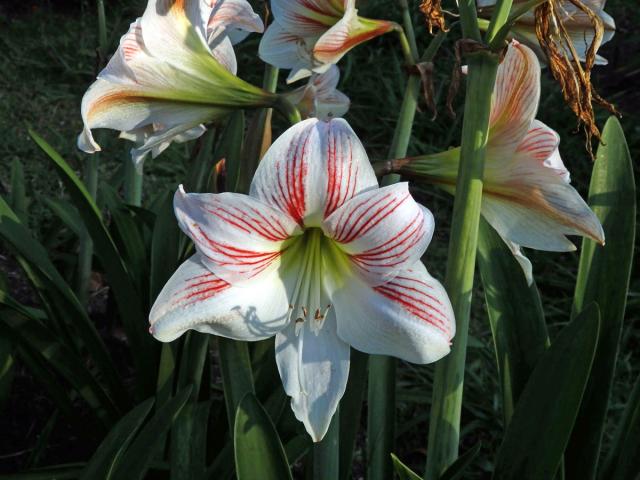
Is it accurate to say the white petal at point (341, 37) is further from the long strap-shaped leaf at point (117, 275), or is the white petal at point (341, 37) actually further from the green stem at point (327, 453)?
the long strap-shaped leaf at point (117, 275)

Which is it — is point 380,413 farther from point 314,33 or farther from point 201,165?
point 201,165

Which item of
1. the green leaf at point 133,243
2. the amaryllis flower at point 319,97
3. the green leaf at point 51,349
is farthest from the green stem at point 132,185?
the amaryllis flower at point 319,97

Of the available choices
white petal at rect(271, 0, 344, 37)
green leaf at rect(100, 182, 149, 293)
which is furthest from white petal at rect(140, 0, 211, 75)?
green leaf at rect(100, 182, 149, 293)

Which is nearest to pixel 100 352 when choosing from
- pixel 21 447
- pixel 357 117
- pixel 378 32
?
pixel 21 447

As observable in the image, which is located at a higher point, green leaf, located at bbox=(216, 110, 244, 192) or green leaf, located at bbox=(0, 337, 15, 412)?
green leaf, located at bbox=(216, 110, 244, 192)

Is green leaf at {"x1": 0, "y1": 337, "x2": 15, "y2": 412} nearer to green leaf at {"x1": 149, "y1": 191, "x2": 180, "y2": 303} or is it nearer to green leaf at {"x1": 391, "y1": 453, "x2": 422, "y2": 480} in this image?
green leaf at {"x1": 149, "y1": 191, "x2": 180, "y2": 303}

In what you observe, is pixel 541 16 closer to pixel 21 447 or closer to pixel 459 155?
pixel 459 155

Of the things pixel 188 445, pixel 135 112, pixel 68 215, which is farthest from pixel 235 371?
pixel 68 215
